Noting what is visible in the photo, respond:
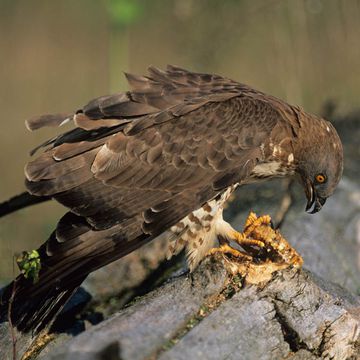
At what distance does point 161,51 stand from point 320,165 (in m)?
6.92

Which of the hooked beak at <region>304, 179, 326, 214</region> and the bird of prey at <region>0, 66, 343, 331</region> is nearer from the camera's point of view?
the bird of prey at <region>0, 66, 343, 331</region>

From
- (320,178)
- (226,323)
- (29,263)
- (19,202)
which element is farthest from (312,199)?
(29,263)

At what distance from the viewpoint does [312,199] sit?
6348 mm

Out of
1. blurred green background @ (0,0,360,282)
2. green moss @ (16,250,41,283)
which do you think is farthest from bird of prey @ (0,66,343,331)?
blurred green background @ (0,0,360,282)

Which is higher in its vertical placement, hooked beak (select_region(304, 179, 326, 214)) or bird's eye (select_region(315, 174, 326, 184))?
bird's eye (select_region(315, 174, 326, 184))

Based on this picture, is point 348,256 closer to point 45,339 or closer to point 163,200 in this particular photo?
point 163,200

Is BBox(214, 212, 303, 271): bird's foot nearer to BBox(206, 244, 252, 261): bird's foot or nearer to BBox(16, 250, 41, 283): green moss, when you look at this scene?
BBox(206, 244, 252, 261): bird's foot

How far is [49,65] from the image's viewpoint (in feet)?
38.8

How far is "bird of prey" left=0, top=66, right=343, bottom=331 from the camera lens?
5.34 meters

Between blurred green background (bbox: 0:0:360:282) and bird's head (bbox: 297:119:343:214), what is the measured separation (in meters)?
3.18

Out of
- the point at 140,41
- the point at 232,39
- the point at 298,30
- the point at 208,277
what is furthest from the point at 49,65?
the point at 208,277

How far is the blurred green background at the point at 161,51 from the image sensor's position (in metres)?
10.6

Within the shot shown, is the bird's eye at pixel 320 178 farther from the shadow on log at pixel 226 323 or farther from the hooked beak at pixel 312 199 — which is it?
the shadow on log at pixel 226 323

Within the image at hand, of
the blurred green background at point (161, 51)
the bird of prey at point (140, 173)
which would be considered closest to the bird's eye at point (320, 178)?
the bird of prey at point (140, 173)
